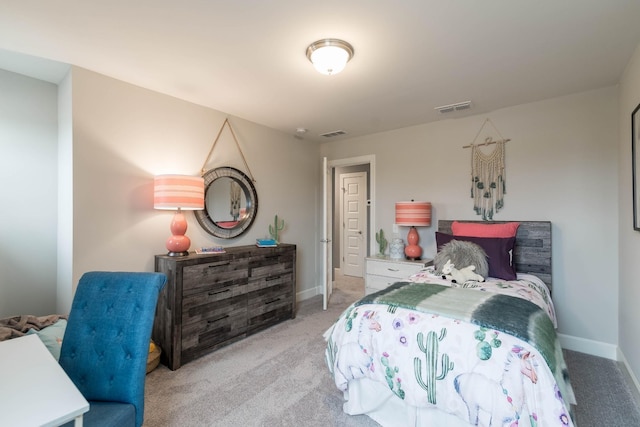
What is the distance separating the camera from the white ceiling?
1727 mm

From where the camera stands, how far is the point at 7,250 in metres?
2.47

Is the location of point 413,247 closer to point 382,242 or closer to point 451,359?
point 382,242

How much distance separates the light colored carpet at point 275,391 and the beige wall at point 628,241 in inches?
11.6

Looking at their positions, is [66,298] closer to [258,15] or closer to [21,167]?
[21,167]

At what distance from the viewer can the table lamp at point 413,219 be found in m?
3.54

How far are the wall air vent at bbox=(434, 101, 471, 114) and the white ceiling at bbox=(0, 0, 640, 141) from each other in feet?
0.27

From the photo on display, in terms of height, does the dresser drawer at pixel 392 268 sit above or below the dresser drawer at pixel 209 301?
above

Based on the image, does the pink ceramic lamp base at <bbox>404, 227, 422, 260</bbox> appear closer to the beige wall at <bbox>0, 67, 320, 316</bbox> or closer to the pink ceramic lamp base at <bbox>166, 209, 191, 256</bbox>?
the pink ceramic lamp base at <bbox>166, 209, 191, 256</bbox>

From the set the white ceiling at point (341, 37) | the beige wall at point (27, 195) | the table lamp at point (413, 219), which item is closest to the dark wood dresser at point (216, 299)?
the beige wall at point (27, 195)

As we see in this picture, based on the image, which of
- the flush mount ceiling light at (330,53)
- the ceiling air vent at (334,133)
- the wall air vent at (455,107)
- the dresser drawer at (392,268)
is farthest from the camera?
the ceiling air vent at (334,133)

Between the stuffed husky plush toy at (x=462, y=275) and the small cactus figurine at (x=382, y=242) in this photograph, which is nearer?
the stuffed husky plush toy at (x=462, y=275)

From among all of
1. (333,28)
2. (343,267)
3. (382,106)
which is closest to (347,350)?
(333,28)

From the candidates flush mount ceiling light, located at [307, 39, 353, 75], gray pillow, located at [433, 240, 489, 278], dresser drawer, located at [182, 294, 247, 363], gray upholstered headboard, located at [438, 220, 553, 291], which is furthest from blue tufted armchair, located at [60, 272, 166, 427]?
gray upholstered headboard, located at [438, 220, 553, 291]

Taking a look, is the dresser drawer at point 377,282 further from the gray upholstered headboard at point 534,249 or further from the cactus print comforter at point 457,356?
the cactus print comforter at point 457,356
